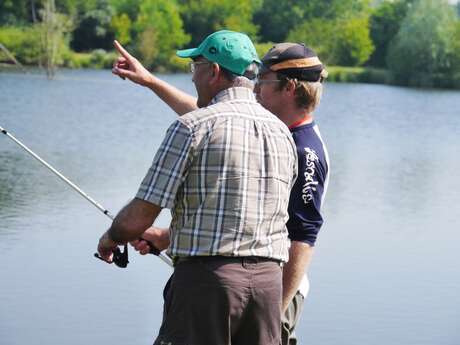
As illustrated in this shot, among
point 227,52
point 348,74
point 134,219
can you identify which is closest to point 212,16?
point 348,74

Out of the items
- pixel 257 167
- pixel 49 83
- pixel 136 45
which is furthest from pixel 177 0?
pixel 257 167

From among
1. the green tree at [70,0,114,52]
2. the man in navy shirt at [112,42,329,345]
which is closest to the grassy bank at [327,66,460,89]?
the green tree at [70,0,114,52]

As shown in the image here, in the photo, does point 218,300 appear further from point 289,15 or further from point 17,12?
point 289,15

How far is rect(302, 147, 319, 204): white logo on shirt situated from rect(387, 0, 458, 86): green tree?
54.3 meters

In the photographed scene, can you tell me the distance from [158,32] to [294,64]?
63.8 metres

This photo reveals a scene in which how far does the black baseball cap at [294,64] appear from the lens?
3420mm

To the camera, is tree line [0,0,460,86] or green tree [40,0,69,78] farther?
tree line [0,0,460,86]

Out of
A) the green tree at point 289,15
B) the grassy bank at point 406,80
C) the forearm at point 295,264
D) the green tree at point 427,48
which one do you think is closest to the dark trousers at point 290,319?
the forearm at point 295,264

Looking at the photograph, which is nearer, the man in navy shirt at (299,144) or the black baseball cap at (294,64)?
the man in navy shirt at (299,144)

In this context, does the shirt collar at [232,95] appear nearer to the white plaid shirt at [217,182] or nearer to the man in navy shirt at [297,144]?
the white plaid shirt at [217,182]

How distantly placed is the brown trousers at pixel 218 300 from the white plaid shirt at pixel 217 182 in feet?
0.14

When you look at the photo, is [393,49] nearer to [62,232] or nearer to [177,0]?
[177,0]

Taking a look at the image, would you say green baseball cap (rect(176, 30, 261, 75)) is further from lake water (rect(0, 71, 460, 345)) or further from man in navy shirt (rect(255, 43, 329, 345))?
lake water (rect(0, 71, 460, 345))

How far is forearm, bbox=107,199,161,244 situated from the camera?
2.89 meters
